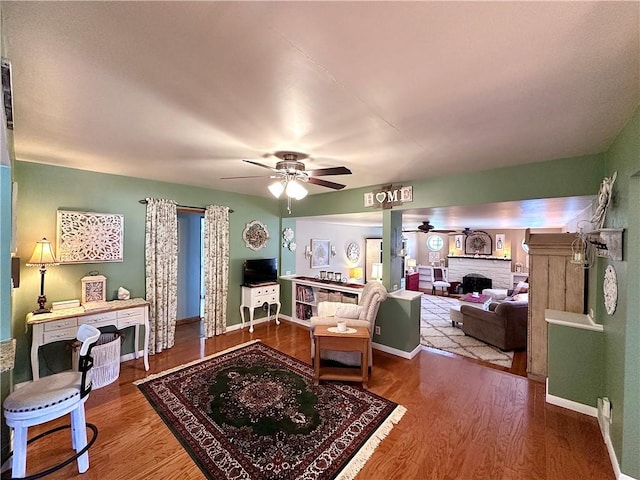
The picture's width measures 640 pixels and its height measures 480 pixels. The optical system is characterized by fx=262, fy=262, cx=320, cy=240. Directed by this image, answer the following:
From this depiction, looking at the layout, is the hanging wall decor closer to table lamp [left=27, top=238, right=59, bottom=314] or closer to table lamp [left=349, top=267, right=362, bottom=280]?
table lamp [left=27, top=238, right=59, bottom=314]

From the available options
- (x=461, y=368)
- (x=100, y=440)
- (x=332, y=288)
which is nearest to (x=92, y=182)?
(x=100, y=440)

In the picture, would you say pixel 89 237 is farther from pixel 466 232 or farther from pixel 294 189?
pixel 466 232

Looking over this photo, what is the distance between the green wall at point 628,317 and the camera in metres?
1.71

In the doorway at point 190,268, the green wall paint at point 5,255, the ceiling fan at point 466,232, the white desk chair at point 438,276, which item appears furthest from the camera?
the white desk chair at point 438,276

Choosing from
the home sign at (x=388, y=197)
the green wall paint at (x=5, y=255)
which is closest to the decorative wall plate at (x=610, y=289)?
the home sign at (x=388, y=197)

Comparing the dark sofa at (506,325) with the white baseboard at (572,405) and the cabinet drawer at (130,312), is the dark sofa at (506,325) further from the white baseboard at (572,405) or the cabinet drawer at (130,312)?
the cabinet drawer at (130,312)

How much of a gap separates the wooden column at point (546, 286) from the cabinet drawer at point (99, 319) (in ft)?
17.0

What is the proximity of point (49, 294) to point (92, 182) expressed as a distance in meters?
1.46

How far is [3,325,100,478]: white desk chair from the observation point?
A: 1709 millimetres

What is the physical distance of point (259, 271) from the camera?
16.6 ft

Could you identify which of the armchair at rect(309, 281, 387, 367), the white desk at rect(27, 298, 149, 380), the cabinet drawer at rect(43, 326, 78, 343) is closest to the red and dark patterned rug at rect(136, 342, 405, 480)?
the armchair at rect(309, 281, 387, 367)

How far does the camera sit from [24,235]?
9.75 feet

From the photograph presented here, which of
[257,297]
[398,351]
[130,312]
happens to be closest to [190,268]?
[257,297]

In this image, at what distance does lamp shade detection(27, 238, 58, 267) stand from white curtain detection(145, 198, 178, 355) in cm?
108
